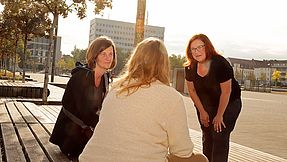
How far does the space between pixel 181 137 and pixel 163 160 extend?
0.18 metres

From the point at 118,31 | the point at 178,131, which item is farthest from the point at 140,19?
the point at 118,31

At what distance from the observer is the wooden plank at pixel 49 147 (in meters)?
3.81

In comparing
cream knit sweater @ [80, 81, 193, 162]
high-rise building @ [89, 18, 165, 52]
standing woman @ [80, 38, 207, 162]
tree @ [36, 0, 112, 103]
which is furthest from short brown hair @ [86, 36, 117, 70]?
high-rise building @ [89, 18, 165, 52]

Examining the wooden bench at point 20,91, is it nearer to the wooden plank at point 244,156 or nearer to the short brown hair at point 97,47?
the wooden plank at point 244,156

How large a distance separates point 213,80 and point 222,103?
0.27 meters

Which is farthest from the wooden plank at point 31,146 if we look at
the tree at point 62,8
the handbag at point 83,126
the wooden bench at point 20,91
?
the wooden bench at point 20,91

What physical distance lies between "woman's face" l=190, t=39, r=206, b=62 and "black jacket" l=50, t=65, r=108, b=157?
1123 mm

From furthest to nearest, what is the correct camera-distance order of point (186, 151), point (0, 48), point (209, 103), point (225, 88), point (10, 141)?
point (0, 48)
point (10, 141)
point (209, 103)
point (225, 88)
point (186, 151)

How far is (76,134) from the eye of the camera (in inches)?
159

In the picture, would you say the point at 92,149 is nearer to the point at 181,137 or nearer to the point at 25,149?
the point at 181,137

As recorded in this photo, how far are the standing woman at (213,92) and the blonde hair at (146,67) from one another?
177 centimetres

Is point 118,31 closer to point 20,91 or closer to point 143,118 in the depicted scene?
point 20,91

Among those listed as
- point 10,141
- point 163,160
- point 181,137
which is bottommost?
point 10,141

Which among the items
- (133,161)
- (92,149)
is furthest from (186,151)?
(92,149)
